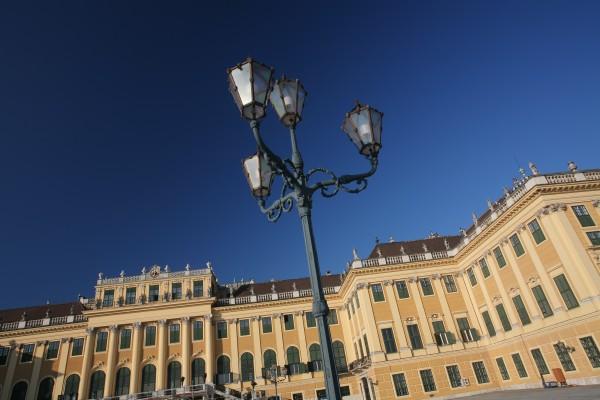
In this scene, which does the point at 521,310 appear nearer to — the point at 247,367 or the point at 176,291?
the point at 247,367

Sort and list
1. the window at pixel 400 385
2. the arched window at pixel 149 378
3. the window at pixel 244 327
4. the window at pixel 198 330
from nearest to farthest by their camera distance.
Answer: the window at pixel 400 385
the arched window at pixel 149 378
the window at pixel 198 330
the window at pixel 244 327

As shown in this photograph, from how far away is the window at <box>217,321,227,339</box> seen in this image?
4601 cm

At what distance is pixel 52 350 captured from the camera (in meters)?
44.4

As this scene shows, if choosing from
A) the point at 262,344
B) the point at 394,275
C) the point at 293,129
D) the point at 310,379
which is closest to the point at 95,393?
the point at 262,344

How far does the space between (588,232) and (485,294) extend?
39.3 ft

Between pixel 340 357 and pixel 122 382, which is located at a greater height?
pixel 122 382

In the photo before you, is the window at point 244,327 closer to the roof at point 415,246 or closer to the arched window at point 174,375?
the arched window at point 174,375

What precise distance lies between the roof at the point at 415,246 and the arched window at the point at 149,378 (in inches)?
1122

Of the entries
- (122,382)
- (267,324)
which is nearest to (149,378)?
(122,382)

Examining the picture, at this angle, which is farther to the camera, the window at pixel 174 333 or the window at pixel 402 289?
the window at pixel 174 333

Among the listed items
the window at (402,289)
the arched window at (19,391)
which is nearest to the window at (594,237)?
the window at (402,289)

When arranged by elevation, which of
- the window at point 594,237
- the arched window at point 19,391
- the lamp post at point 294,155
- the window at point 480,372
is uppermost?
the window at point 594,237

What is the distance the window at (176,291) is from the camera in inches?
1877

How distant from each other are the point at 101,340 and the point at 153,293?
293 inches
